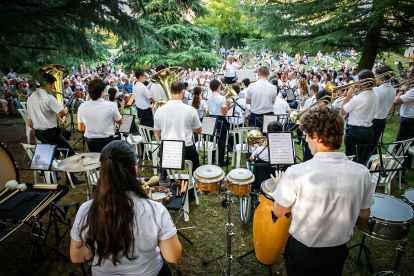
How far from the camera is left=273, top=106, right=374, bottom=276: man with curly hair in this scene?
1616 millimetres

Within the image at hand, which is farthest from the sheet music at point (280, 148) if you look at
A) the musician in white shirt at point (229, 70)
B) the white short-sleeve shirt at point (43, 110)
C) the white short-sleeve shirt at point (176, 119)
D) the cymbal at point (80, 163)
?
the musician in white shirt at point (229, 70)

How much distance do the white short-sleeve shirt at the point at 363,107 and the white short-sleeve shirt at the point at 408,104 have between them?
1308 millimetres

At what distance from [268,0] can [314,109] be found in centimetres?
1151

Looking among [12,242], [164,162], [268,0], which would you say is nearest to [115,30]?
[164,162]

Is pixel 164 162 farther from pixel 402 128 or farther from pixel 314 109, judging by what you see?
pixel 402 128

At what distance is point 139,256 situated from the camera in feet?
4.96

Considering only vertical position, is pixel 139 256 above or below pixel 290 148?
below

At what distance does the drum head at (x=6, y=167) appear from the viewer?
359 centimetres

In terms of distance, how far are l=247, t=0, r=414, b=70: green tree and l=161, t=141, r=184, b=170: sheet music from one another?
8.61 meters

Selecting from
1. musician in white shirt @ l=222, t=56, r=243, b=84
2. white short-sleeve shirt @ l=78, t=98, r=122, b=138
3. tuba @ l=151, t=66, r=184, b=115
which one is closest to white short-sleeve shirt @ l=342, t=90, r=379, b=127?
tuba @ l=151, t=66, r=184, b=115

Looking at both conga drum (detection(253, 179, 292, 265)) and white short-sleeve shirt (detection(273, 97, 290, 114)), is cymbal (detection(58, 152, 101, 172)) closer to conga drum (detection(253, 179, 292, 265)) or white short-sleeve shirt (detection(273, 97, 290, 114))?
conga drum (detection(253, 179, 292, 265))

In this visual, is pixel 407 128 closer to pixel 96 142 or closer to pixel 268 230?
pixel 268 230

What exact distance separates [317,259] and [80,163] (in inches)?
122

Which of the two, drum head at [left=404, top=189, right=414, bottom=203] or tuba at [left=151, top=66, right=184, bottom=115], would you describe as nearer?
drum head at [left=404, top=189, right=414, bottom=203]
